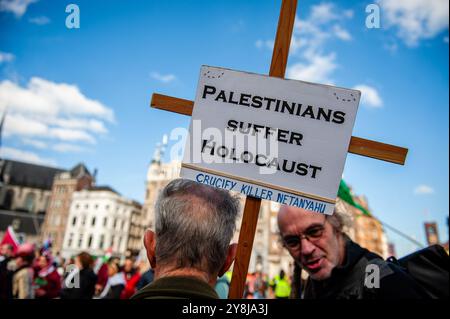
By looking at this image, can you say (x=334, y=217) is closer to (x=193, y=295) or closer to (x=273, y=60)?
(x=273, y=60)

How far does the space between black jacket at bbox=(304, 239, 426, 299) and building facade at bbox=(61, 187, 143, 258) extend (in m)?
49.7

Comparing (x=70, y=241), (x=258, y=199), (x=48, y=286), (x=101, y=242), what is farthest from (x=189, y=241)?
(x=70, y=241)

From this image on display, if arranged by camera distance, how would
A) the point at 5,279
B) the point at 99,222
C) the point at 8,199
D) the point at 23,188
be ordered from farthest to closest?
1. the point at 23,188
2. the point at 8,199
3. the point at 99,222
4. the point at 5,279

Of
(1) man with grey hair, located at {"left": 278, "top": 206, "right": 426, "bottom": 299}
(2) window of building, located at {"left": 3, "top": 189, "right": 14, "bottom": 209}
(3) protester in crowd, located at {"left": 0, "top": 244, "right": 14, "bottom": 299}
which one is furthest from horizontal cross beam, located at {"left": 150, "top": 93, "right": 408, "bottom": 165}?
(2) window of building, located at {"left": 3, "top": 189, "right": 14, "bottom": 209}

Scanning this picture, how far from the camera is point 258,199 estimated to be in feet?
6.49

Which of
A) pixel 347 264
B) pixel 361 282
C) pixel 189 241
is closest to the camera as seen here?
pixel 189 241

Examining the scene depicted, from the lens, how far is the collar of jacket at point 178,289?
132 centimetres

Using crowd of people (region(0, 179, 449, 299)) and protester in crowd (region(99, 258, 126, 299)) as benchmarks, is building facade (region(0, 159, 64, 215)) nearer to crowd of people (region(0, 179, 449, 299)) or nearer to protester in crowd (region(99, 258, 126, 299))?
protester in crowd (region(99, 258, 126, 299))

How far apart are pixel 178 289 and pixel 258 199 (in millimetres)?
814

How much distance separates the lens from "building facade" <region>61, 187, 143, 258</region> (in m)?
55.3

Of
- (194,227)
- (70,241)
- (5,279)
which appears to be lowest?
(70,241)

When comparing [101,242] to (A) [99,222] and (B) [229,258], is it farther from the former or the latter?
(B) [229,258]

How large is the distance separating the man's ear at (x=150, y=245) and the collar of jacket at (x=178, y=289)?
0.87ft
